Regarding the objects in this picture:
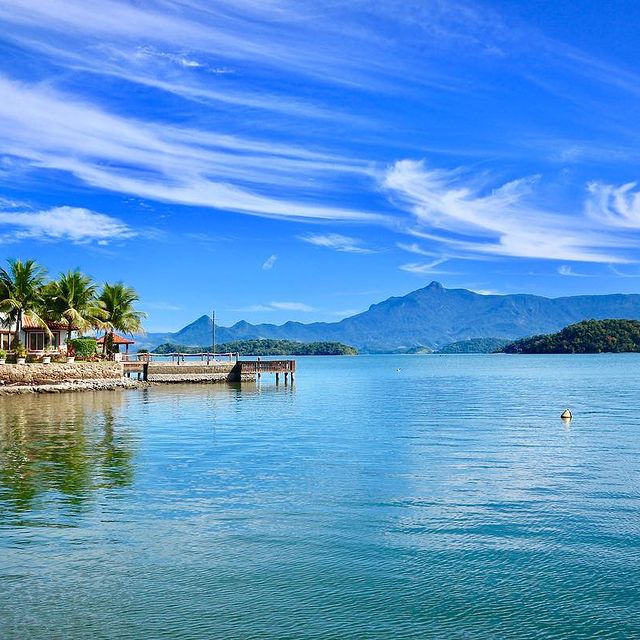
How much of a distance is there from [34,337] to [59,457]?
47.0 metres

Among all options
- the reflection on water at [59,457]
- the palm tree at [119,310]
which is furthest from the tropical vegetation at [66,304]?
the reflection on water at [59,457]

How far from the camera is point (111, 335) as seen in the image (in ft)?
238

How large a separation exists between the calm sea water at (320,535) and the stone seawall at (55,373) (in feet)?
87.4

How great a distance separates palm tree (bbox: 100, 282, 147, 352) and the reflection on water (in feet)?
97.6

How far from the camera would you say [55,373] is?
58.9 metres

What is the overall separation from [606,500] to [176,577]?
1115 cm

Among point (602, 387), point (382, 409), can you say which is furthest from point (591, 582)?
point (602, 387)

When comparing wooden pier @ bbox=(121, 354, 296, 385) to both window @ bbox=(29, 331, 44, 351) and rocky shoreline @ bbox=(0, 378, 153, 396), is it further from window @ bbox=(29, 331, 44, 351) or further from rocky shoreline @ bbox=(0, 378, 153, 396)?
window @ bbox=(29, 331, 44, 351)

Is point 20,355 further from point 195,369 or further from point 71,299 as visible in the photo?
point 195,369

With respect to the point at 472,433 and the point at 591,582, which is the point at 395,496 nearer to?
the point at 591,582

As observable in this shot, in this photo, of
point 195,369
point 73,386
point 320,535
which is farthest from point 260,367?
point 320,535

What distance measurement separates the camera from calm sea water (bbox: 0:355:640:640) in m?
10.7

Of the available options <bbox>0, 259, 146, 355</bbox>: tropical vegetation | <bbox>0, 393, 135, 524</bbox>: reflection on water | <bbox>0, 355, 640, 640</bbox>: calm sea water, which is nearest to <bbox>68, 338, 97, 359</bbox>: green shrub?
<bbox>0, 259, 146, 355</bbox>: tropical vegetation

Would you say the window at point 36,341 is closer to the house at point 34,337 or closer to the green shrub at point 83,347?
the house at point 34,337
